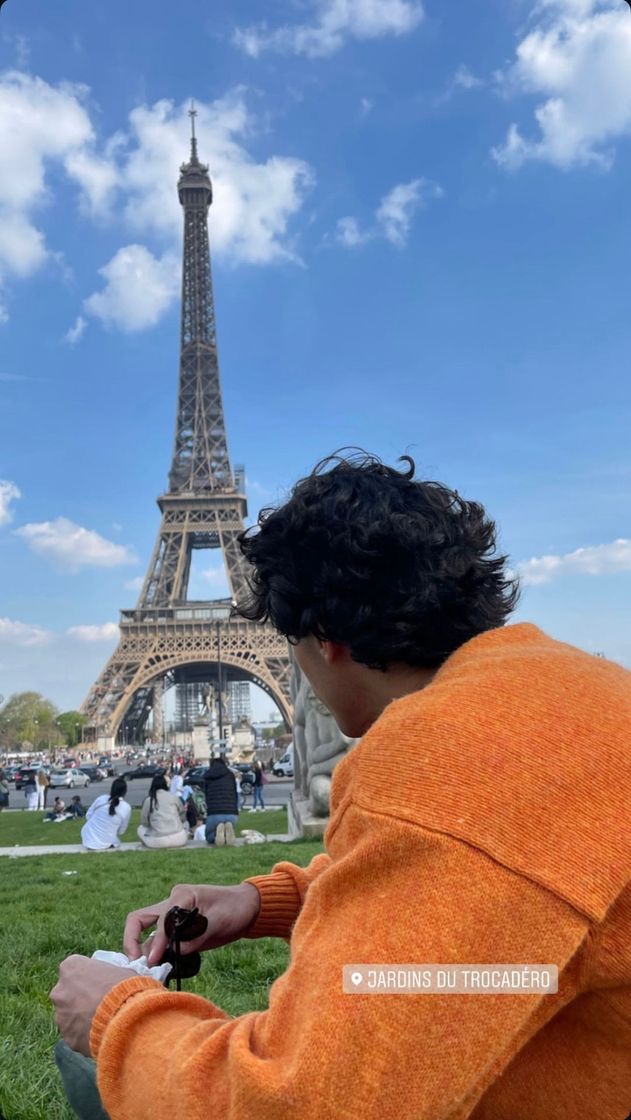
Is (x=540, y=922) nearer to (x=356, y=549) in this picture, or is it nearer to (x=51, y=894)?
(x=356, y=549)

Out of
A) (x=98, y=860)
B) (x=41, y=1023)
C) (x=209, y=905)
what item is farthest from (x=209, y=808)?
(x=209, y=905)

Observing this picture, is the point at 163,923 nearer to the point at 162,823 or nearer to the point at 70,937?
the point at 70,937

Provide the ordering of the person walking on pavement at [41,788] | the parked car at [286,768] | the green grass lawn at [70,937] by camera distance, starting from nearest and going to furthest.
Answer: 1. the green grass lawn at [70,937]
2. the person walking on pavement at [41,788]
3. the parked car at [286,768]

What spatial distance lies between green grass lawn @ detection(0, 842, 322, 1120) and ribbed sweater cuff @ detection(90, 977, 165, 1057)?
60.4 inches

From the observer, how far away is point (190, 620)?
44719 mm

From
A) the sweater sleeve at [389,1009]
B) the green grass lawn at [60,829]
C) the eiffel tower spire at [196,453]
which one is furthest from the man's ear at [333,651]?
the eiffel tower spire at [196,453]

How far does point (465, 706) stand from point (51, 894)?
20.4ft

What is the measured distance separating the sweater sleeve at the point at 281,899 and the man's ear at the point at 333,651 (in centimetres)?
56

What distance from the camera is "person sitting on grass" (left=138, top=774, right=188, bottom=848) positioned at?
10.8m

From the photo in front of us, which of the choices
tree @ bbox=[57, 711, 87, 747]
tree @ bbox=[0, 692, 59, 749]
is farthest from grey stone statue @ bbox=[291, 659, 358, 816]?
tree @ bbox=[57, 711, 87, 747]

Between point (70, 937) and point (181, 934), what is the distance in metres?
3.45

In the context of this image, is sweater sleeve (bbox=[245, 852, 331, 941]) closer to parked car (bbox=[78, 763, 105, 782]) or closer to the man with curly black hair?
the man with curly black hair

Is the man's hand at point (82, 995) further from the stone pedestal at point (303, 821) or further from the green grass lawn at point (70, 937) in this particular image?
the stone pedestal at point (303, 821)

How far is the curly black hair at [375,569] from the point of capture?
1431 millimetres
